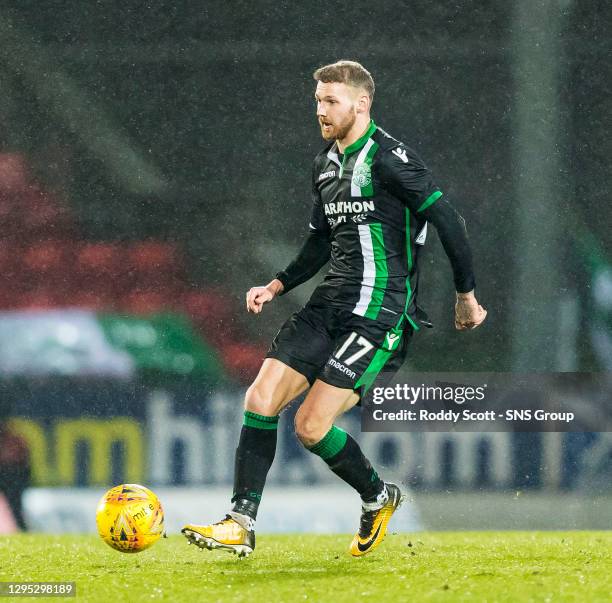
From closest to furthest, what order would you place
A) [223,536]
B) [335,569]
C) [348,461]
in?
[223,536]
[335,569]
[348,461]

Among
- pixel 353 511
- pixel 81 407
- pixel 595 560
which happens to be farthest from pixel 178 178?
pixel 595 560

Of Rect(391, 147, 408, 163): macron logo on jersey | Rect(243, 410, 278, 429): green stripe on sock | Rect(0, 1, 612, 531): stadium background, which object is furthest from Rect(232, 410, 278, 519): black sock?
Rect(0, 1, 612, 531): stadium background

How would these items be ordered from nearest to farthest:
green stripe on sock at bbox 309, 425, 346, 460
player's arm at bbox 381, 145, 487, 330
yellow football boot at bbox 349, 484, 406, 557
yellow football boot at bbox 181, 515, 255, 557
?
yellow football boot at bbox 181, 515, 255, 557
player's arm at bbox 381, 145, 487, 330
green stripe on sock at bbox 309, 425, 346, 460
yellow football boot at bbox 349, 484, 406, 557

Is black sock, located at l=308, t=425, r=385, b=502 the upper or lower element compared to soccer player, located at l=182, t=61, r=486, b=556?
lower

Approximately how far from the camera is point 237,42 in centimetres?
689

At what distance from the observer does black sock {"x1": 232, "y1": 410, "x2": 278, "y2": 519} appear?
468 centimetres

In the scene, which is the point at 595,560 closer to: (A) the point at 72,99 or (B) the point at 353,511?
(B) the point at 353,511

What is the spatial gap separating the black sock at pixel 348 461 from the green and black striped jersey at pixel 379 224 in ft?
1.69

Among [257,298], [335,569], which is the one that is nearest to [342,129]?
[257,298]

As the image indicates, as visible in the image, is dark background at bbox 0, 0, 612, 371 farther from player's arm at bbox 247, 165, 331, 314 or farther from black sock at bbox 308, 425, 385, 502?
black sock at bbox 308, 425, 385, 502

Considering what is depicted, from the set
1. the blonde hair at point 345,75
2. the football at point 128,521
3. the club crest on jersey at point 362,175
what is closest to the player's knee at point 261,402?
the football at point 128,521

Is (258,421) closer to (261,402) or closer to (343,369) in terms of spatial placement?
(261,402)

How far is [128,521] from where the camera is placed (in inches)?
177

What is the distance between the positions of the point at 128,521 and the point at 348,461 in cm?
93
